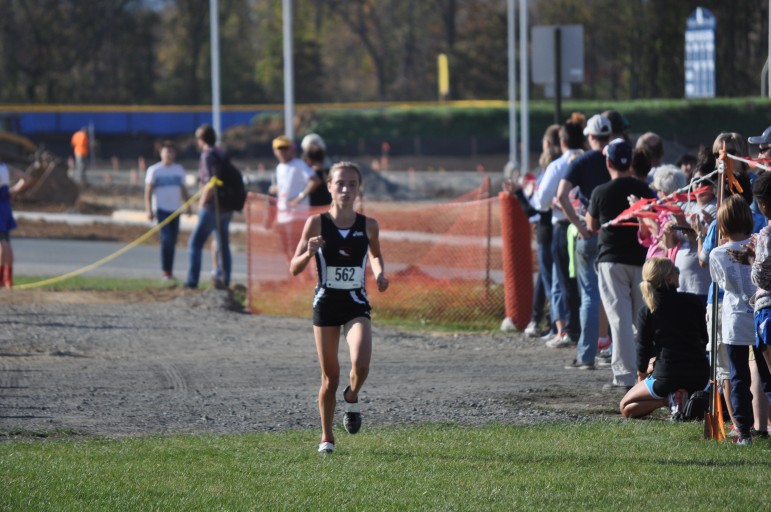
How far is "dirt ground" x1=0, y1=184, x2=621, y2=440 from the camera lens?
9078 millimetres

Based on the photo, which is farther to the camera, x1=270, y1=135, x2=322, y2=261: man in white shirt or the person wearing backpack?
the person wearing backpack

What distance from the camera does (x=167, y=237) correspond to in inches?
698

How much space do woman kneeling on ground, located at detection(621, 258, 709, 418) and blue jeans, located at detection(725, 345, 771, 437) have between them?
704mm

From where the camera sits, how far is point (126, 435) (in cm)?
851

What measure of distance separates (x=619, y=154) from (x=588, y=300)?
152 centimetres

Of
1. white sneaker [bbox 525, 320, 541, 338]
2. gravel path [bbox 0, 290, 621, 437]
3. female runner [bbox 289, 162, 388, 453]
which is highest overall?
female runner [bbox 289, 162, 388, 453]

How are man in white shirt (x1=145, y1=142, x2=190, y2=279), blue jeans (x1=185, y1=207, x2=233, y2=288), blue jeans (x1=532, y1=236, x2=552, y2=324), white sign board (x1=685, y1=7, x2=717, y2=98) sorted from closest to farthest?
blue jeans (x1=532, y1=236, x2=552, y2=324) → blue jeans (x1=185, y1=207, x2=233, y2=288) → man in white shirt (x1=145, y1=142, x2=190, y2=279) → white sign board (x1=685, y1=7, x2=717, y2=98)

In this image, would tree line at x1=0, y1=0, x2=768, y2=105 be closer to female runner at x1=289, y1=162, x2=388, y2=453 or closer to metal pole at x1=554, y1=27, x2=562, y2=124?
metal pole at x1=554, y1=27, x2=562, y2=124

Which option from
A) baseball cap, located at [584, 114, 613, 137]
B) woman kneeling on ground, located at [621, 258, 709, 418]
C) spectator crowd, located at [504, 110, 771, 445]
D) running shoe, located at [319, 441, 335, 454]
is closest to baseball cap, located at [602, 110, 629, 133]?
spectator crowd, located at [504, 110, 771, 445]

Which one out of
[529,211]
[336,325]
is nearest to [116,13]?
[529,211]

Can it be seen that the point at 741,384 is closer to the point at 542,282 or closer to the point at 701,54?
the point at 542,282

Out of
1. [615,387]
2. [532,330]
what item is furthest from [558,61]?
[615,387]

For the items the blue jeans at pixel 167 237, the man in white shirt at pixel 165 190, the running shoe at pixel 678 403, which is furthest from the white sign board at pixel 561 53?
the running shoe at pixel 678 403

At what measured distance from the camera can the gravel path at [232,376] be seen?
909 centimetres
